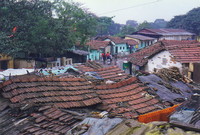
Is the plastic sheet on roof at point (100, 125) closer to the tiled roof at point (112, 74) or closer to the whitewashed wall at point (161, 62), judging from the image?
the tiled roof at point (112, 74)

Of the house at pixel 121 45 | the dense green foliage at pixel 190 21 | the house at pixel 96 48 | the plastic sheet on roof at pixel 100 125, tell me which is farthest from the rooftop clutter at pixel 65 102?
the dense green foliage at pixel 190 21

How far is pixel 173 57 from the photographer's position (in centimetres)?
1717

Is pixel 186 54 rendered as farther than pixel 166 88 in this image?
Yes

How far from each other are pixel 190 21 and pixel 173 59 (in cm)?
4861

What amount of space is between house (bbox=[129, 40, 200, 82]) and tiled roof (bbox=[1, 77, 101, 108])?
31.5 feet

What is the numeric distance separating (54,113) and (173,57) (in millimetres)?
12605

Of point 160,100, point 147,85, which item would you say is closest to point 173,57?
point 147,85

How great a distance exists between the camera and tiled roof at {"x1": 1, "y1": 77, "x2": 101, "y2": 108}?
7.20 meters

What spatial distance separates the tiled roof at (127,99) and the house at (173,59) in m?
6.78

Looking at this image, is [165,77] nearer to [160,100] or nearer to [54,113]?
[160,100]

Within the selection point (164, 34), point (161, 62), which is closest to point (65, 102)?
point (161, 62)

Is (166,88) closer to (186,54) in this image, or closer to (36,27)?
(186,54)

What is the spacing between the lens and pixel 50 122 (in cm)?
628

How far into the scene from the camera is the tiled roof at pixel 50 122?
5.80m
